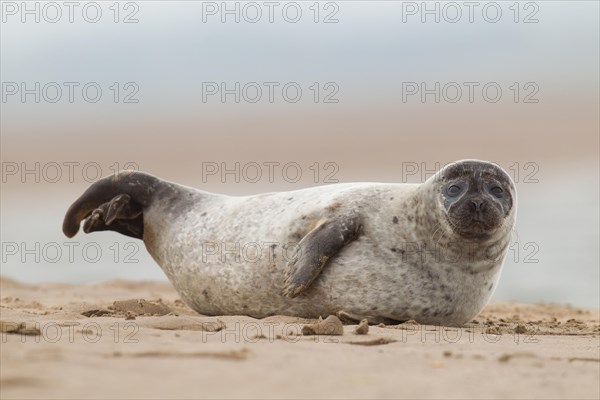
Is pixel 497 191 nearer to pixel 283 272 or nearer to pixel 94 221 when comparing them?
pixel 283 272

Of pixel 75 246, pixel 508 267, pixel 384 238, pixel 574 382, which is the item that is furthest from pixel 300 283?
pixel 75 246

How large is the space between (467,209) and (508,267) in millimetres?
8616

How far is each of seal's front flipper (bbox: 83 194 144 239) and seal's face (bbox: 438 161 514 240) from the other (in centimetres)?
275

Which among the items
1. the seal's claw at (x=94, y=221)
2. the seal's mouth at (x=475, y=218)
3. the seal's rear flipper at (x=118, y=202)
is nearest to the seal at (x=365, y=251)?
the seal's mouth at (x=475, y=218)

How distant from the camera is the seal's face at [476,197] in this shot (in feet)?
19.1

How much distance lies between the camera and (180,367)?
317 cm

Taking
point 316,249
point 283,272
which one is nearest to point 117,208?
point 283,272

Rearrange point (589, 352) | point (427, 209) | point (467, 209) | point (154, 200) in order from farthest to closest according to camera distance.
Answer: point (154, 200) < point (427, 209) < point (467, 209) < point (589, 352)

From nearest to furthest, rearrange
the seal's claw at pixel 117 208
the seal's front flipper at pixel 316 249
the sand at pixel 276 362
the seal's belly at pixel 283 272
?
the sand at pixel 276 362
the seal's front flipper at pixel 316 249
the seal's belly at pixel 283 272
the seal's claw at pixel 117 208

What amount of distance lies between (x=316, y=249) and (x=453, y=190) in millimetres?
952

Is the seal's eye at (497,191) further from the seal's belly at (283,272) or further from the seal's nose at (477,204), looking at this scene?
the seal's belly at (283,272)

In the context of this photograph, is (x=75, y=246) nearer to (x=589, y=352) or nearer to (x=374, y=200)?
(x=374, y=200)

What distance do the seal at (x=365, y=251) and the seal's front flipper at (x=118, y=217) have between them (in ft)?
2.73

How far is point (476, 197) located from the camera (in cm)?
586
